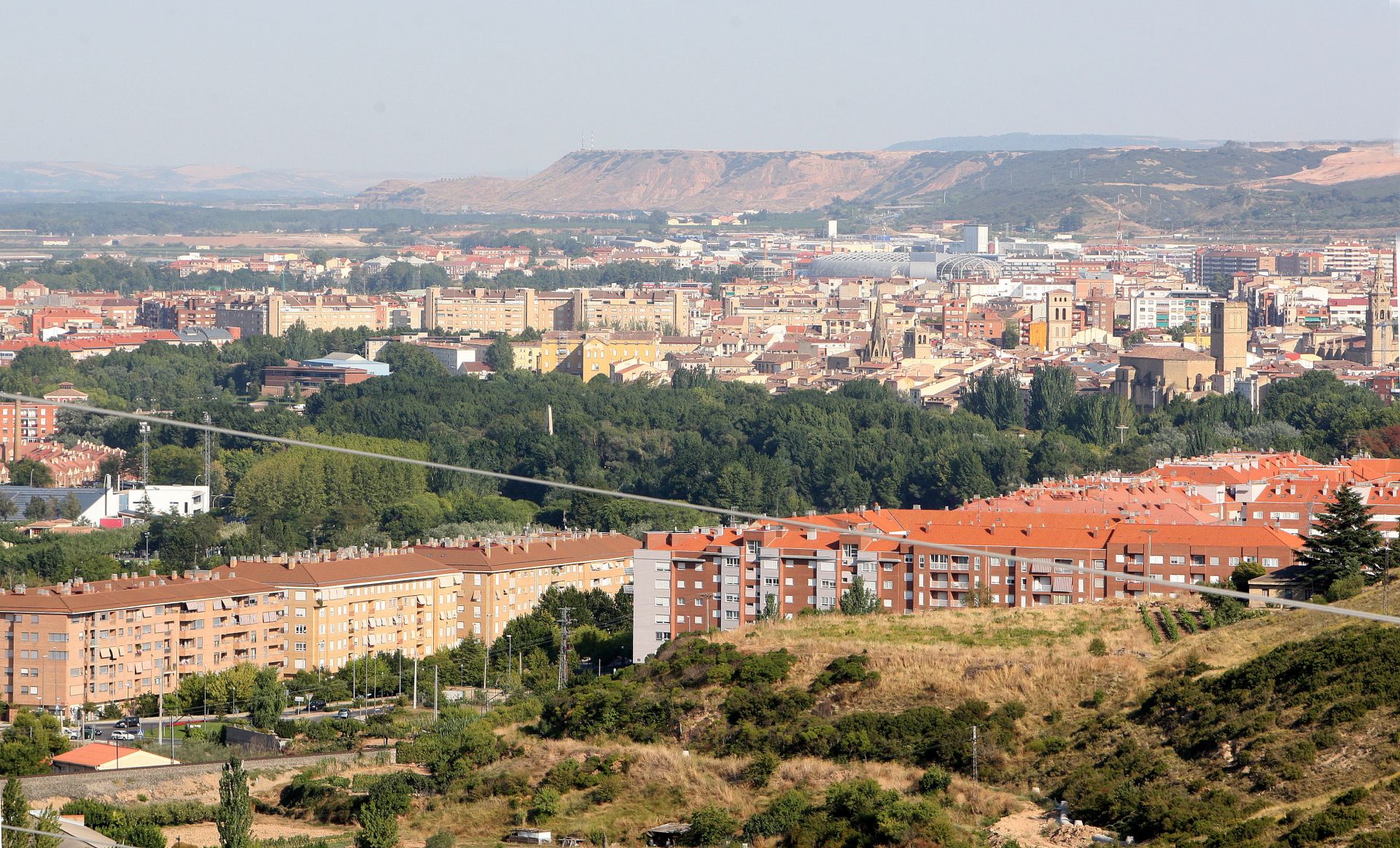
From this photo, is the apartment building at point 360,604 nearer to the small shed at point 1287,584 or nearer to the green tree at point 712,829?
the small shed at point 1287,584

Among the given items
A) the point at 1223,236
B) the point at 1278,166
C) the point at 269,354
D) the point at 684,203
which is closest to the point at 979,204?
the point at 1278,166

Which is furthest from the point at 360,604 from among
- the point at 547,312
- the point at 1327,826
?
the point at 547,312

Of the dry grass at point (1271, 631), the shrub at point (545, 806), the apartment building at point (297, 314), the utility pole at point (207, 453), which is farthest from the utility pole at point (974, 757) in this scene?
the apartment building at point (297, 314)

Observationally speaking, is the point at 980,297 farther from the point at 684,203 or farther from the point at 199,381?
the point at 684,203

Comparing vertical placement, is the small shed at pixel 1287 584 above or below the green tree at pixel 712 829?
above

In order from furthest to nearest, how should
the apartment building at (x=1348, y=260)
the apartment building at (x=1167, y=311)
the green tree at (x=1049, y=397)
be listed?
the apartment building at (x=1348, y=260)
the apartment building at (x=1167, y=311)
the green tree at (x=1049, y=397)

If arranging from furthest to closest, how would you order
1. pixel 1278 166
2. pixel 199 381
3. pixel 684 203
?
pixel 684 203
pixel 1278 166
pixel 199 381
